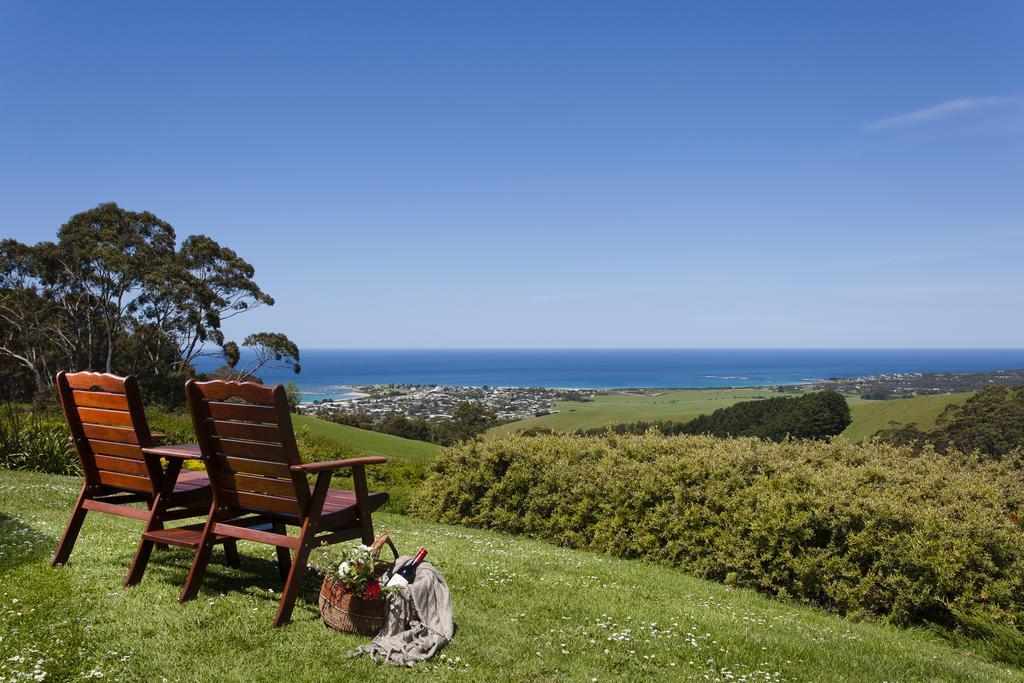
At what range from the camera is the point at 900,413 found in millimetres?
14750

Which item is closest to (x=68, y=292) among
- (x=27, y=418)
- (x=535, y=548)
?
(x=27, y=418)

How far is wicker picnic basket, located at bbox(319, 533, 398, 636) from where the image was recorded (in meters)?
4.40

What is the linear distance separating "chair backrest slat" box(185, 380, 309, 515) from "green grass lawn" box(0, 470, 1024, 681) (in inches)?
29.2

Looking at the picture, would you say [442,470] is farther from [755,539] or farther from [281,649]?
[281,649]

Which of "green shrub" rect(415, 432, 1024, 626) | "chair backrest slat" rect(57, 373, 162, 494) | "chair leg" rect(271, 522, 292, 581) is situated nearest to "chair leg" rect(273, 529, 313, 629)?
"chair leg" rect(271, 522, 292, 581)

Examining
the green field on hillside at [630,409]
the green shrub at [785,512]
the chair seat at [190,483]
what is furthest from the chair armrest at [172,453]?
the green field on hillside at [630,409]

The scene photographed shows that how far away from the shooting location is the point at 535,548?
27.3 feet

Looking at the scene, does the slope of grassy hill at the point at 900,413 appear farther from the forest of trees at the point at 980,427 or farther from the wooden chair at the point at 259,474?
the wooden chair at the point at 259,474

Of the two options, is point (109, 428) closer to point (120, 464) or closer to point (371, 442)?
point (120, 464)

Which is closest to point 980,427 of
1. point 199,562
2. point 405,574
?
point 405,574

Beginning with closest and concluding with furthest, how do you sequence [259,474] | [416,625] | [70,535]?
[416,625], [259,474], [70,535]

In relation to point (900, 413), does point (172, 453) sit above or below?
above

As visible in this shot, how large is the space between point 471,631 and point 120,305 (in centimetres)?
4461

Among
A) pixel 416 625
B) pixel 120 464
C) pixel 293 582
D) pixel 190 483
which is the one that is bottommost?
pixel 416 625
